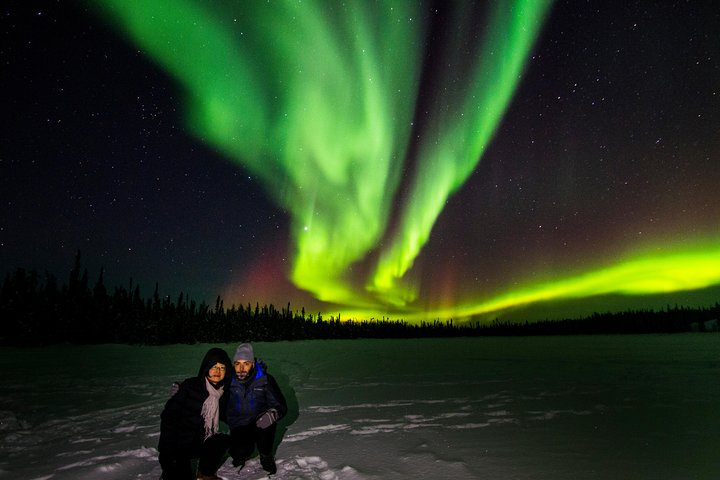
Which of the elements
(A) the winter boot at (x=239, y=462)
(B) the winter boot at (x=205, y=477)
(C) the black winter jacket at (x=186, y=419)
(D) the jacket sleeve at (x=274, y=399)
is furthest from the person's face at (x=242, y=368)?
(B) the winter boot at (x=205, y=477)

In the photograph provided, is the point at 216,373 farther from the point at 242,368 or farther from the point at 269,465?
the point at 269,465

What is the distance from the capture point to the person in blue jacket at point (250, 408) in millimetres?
5359

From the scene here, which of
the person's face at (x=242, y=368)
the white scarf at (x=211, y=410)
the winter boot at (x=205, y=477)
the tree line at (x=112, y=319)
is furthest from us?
the tree line at (x=112, y=319)

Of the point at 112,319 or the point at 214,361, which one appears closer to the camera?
the point at 214,361

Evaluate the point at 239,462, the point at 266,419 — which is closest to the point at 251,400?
the point at 266,419

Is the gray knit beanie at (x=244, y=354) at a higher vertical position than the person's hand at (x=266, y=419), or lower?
higher

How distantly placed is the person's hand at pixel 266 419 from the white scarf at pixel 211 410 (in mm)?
530

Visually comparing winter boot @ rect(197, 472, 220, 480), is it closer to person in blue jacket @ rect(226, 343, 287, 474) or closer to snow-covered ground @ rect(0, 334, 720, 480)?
snow-covered ground @ rect(0, 334, 720, 480)

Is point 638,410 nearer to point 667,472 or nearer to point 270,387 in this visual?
point 667,472

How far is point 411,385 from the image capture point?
13328 mm

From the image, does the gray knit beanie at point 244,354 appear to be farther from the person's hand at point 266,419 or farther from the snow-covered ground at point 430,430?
the snow-covered ground at point 430,430

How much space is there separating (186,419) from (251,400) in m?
0.96

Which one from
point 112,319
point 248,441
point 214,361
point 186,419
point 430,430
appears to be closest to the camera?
point 186,419

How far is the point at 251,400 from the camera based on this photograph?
5605 mm
